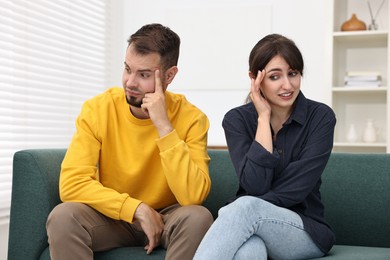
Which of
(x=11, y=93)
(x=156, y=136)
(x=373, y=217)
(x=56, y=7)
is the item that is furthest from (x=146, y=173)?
(x=56, y=7)

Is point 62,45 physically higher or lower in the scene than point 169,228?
higher

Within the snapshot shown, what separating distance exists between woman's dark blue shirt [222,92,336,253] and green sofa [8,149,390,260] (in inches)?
7.9

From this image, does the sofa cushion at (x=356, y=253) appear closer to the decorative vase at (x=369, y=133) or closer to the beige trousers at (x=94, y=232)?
the beige trousers at (x=94, y=232)

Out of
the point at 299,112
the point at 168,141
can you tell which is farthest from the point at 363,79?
the point at 168,141

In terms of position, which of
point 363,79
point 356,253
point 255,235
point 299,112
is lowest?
point 356,253

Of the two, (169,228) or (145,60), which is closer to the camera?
(169,228)

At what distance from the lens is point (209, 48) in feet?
16.8

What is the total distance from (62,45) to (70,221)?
7.71 feet

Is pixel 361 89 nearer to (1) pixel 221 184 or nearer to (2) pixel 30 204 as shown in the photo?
(1) pixel 221 184

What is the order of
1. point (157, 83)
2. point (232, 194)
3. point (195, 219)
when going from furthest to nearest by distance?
point (232, 194) → point (157, 83) → point (195, 219)

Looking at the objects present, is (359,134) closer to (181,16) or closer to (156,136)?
(181,16)

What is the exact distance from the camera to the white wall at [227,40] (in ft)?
16.1

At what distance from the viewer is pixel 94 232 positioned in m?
2.21

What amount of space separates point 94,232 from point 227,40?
10.3 ft
